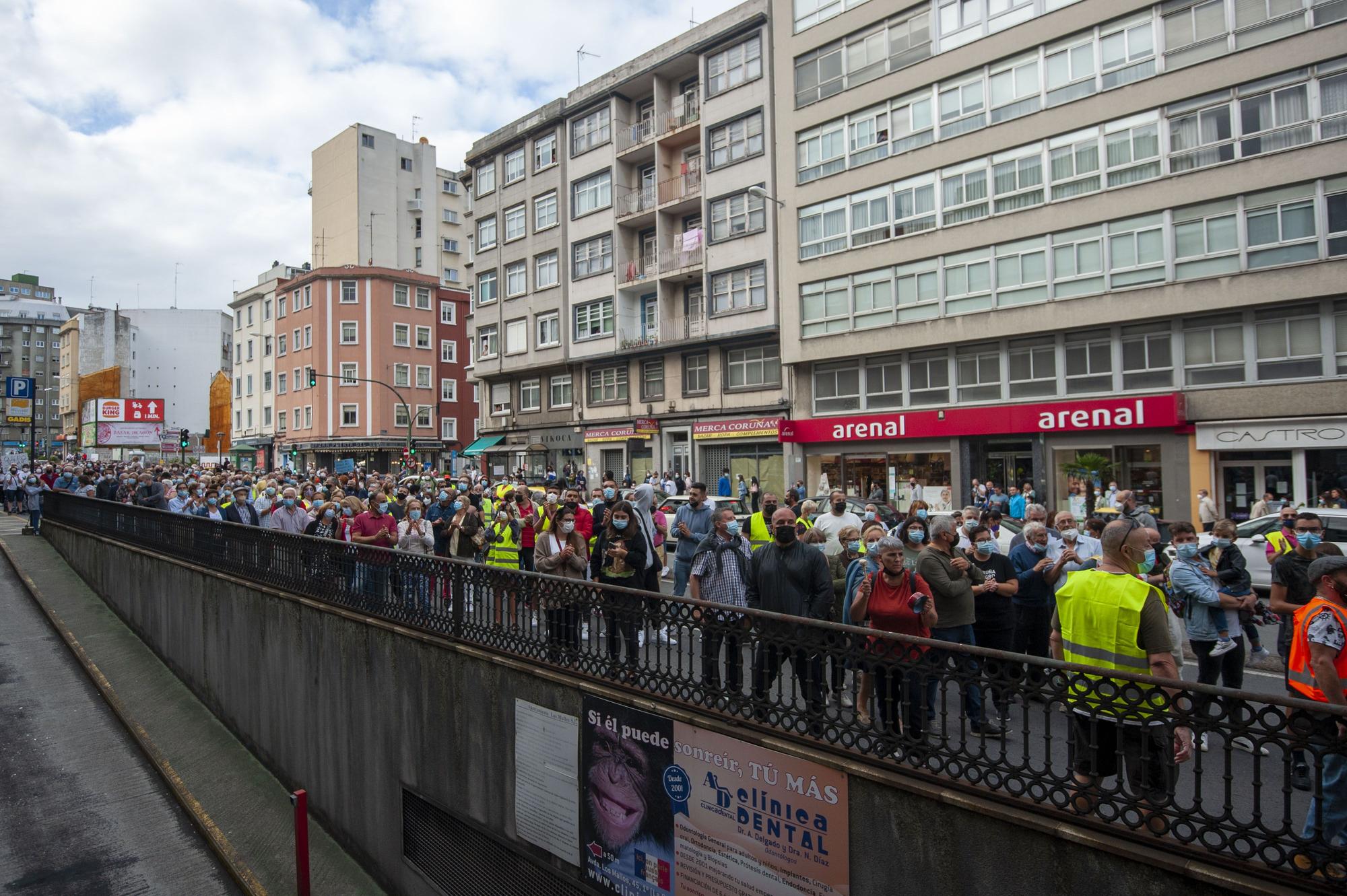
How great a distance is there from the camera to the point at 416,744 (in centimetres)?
830

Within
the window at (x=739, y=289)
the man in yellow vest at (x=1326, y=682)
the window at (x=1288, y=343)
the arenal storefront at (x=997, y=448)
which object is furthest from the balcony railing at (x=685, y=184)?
the man in yellow vest at (x=1326, y=682)

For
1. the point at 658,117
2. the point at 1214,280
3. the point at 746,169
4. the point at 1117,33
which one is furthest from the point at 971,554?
the point at 658,117

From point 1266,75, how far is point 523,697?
72.9 feet

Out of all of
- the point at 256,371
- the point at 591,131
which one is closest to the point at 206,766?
the point at 591,131

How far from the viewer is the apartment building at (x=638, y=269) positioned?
30.7 m

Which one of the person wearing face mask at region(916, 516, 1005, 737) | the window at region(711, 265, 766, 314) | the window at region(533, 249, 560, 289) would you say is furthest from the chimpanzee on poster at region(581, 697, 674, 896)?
the window at region(533, 249, 560, 289)

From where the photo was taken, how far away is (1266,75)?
63.3 feet

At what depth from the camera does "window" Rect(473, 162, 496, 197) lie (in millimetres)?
42531

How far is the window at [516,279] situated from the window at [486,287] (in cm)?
99

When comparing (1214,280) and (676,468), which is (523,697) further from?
(676,468)

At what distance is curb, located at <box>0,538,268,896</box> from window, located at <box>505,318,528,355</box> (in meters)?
25.4

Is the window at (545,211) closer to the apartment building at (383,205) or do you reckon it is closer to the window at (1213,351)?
the apartment building at (383,205)

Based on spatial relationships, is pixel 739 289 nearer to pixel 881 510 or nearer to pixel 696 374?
pixel 696 374

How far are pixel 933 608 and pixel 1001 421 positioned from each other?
19.6m
